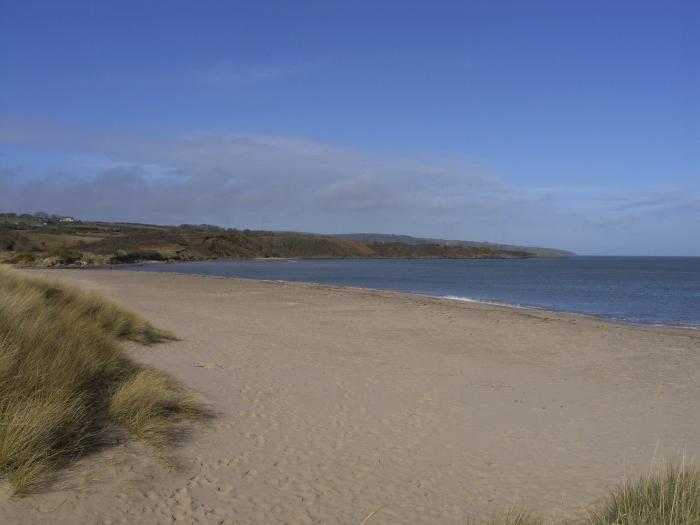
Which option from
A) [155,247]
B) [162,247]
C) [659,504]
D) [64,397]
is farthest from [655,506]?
[162,247]

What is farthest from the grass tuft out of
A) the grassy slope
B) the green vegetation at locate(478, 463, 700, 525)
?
the grassy slope

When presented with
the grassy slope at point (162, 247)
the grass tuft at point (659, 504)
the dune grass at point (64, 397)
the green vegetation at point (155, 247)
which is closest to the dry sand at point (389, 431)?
the dune grass at point (64, 397)

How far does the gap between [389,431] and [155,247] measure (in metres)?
97.7

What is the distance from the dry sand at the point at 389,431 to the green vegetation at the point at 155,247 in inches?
2335

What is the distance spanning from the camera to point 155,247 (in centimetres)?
9856

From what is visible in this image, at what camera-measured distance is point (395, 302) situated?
26.8 m

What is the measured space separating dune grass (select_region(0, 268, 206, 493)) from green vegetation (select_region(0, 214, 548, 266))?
61254 mm

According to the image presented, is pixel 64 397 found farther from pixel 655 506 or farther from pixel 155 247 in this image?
pixel 155 247

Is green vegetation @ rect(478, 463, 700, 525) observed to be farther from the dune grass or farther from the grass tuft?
the dune grass

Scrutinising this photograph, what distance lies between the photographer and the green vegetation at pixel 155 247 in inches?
2857

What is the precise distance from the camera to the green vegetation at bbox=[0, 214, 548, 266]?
72569 millimetres

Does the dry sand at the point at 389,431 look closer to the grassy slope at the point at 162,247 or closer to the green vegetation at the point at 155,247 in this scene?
the green vegetation at the point at 155,247

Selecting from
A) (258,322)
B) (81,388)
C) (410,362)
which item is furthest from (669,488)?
(258,322)

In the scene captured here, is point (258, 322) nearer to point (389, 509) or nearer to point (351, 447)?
point (351, 447)
